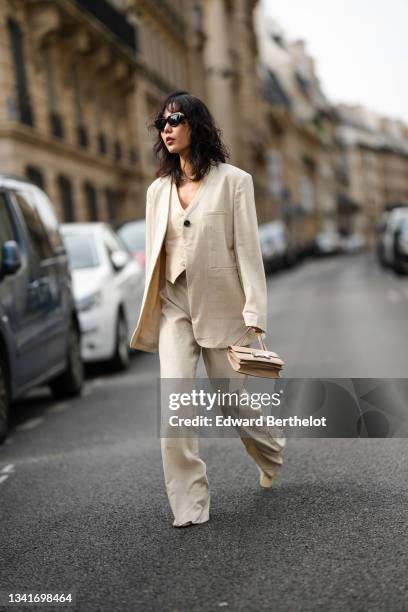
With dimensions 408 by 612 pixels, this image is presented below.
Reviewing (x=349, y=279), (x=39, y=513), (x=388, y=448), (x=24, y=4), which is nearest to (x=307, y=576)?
(x=39, y=513)

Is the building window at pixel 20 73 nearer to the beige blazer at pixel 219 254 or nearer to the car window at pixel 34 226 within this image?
the car window at pixel 34 226

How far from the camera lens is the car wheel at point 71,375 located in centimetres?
984

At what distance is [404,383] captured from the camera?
8914mm

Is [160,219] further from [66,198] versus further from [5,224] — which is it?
[66,198]

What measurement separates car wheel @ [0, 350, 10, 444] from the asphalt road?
0.16 m

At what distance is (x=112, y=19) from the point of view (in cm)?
3403

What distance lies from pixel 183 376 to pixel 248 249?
61 cm

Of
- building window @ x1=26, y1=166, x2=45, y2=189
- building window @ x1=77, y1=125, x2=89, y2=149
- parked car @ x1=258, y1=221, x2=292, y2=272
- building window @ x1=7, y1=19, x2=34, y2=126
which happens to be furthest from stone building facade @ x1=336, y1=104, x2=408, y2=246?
building window @ x1=7, y1=19, x2=34, y2=126

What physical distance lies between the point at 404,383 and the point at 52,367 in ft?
9.50

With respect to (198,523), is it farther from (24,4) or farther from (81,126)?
(81,126)

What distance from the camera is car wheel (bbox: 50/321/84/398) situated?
32.3 ft

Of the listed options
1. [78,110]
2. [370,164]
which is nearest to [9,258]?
[78,110]

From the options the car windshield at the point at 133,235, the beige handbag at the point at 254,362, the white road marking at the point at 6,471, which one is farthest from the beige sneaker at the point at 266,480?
the car windshield at the point at 133,235

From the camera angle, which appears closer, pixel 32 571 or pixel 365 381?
pixel 32 571
